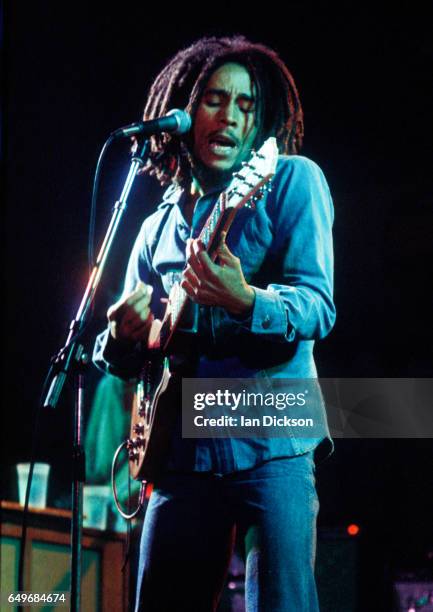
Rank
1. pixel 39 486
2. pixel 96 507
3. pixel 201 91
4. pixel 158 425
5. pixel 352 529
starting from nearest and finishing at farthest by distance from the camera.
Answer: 1. pixel 158 425
2. pixel 201 91
3. pixel 352 529
4. pixel 96 507
5. pixel 39 486

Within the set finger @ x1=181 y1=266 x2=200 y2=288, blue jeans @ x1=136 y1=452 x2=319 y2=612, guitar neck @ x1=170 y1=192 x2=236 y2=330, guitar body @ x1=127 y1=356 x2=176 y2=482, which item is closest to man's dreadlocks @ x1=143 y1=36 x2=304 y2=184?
guitar neck @ x1=170 y1=192 x2=236 y2=330

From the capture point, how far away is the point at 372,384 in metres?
1.82

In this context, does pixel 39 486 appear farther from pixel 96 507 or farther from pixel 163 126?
pixel 163 126

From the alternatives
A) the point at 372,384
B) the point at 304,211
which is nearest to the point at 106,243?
the point at 304,211

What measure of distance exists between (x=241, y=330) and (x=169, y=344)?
0.19m

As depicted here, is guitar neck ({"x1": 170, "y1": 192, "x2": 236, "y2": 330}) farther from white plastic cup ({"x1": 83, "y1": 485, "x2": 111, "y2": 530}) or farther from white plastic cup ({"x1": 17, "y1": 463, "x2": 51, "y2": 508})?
white plastic cup ({"x1": 17, "y1": 463, "x2": 51, "y2": 508})

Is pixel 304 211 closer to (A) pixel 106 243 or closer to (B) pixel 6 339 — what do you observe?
(A) pixel 106 243

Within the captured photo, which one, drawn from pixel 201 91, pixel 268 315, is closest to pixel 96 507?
pixel 268 315

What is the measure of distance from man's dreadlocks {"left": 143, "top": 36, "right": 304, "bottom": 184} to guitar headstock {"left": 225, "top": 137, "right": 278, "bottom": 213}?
267 millimetres

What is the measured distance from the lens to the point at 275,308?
1.42 metres

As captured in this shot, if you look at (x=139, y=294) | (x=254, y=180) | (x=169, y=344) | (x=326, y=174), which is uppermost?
(x=326, y=174)

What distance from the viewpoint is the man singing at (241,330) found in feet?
4.63

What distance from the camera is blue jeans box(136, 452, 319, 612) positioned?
4.53 ft

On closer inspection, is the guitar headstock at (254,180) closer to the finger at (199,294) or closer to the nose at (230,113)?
the finger at (199,294)
